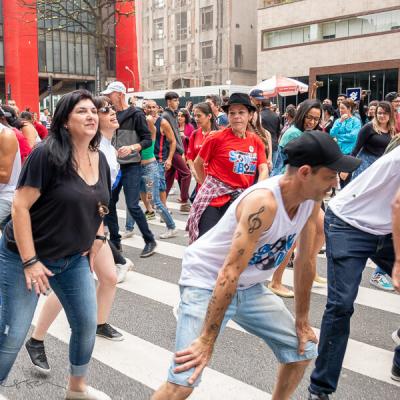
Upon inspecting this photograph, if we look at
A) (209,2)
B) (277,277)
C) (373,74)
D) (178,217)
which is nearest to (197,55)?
(209,2)

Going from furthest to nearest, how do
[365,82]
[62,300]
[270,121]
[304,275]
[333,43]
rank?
1. [333,43]
2. [365,82]
3. [270,121]
4. [62,300]
5. [304,275]

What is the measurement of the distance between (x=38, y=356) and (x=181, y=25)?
63.6 metres

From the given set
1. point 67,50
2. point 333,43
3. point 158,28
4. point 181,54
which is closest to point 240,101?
point 333,43

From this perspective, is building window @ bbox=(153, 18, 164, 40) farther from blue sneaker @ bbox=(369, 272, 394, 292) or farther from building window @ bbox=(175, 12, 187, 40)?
blue sneaker @ bbox=(369, 272, 394, 292)

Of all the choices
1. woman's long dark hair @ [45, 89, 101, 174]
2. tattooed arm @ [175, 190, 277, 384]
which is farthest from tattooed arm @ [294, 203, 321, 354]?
woman's long dark hair @ [45, 89, 101, 174]

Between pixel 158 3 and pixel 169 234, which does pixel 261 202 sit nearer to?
pixel 169 234

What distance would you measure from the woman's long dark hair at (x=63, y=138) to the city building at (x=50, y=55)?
49667 mm

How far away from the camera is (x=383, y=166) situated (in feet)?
10.5

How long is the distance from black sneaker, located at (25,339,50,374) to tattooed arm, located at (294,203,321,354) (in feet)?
6.18

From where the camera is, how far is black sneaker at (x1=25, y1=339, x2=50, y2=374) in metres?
3.82

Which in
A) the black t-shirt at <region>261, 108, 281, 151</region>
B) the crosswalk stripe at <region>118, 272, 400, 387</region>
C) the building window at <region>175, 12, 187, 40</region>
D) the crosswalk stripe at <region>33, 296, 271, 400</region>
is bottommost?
the crosswalk stripe at <region>118, 272, 400, 387</region>

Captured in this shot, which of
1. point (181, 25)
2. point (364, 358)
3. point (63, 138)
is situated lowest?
point (364, 358)

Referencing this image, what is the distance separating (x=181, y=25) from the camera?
64.0 m

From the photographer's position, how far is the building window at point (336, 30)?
122 feet
